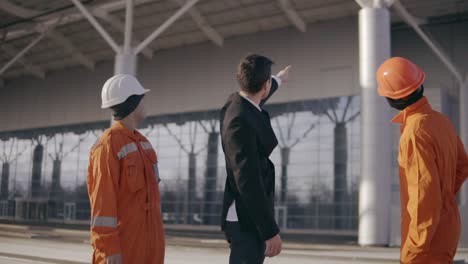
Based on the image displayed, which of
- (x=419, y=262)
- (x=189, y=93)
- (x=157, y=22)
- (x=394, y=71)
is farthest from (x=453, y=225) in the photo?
(x=189, y=93)

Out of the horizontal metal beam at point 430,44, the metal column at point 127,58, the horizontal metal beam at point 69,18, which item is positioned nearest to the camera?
the metal column at point 127,58

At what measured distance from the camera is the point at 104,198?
146 inches

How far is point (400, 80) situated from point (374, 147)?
17099 mm

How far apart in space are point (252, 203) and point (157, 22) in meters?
30.8

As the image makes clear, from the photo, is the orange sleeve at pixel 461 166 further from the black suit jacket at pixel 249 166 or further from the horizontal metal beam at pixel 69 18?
the horizontal metal beam at pixel 69 18

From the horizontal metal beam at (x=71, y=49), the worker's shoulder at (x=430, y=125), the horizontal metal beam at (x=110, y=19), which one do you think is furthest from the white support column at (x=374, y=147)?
the horizontal metal beam at (x=71, y=49)

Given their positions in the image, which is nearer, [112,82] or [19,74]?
[112,82]

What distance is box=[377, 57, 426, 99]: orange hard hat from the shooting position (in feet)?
10.7

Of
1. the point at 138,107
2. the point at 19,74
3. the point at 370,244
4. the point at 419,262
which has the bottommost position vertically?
the point at 370,244

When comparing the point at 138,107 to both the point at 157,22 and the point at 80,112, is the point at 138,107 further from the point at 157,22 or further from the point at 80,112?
the point at 80,112

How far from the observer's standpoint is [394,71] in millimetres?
3279

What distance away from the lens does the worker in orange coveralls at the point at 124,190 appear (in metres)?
3.67

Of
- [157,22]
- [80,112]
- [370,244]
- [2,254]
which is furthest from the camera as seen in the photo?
[80,112]

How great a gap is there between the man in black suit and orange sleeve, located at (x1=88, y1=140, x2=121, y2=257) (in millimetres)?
721
